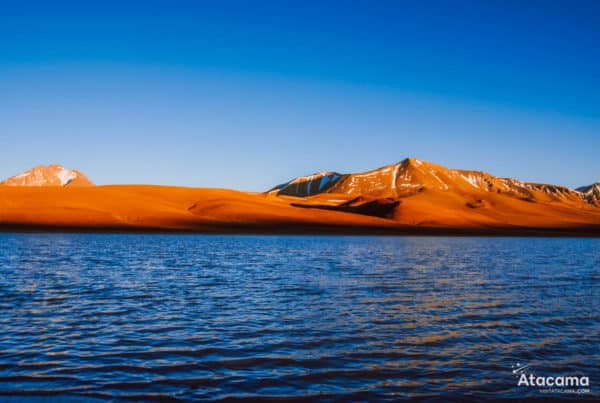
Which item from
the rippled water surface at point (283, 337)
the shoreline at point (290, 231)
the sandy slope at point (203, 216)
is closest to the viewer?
the rippled water surface at point (283, 337)

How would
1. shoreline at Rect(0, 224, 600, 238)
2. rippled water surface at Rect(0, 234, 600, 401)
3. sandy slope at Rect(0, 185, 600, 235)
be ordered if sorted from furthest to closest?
1. sandy slope at Rect(0, 185, 600, 235)
2. shoreline at Rect(0, 224, 600, 238)
3. rippled water surface at Rect(0, 234, 600, 401)

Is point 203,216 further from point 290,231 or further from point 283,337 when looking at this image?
point 283,337

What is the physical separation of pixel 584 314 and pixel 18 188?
12750 cm

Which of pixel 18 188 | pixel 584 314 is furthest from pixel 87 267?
pixel 18 188

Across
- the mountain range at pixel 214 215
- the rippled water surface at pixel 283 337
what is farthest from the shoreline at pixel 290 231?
the rippled water surface at pixel 283 337

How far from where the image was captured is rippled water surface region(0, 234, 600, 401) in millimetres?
10359

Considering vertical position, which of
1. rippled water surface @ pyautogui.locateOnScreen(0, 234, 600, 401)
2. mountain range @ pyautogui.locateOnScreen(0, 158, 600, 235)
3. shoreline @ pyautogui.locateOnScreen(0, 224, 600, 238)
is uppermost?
mountain range @ pyautogui.locateOnScreen(0, 158, 600, 235)

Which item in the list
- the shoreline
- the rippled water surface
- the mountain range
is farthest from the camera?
the mountain range

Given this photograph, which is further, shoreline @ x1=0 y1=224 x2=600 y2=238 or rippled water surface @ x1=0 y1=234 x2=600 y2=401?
shoreline @ x1=0 y1=224 x2=600 y2=238

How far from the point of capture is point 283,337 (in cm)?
1411

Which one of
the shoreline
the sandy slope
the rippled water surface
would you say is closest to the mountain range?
the sandy slope

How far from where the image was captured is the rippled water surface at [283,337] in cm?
1036

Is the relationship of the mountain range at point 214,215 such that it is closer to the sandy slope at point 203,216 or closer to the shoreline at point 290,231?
the sandy slope at point 203,216

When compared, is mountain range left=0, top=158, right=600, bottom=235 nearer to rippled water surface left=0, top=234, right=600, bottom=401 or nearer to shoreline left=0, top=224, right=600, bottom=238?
shoreline left=0, top=224, right=600, bottom=238
